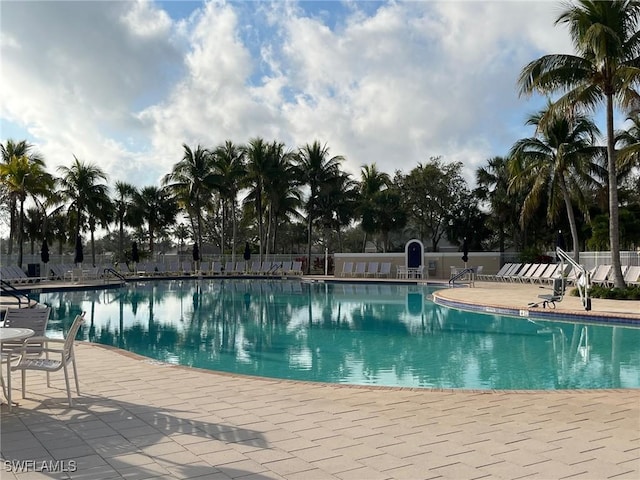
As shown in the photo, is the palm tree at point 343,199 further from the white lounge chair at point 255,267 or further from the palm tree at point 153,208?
the palm tree at point 153,208

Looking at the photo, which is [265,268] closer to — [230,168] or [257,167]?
[257,167]

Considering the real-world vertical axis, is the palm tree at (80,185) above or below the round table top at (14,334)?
above

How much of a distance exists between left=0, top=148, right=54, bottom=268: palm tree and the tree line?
47mm

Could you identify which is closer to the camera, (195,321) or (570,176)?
(195,321)

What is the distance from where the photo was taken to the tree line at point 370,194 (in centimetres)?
2256

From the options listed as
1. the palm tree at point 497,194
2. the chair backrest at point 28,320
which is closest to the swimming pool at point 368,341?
the chair backrest at point 28,320

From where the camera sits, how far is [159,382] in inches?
223

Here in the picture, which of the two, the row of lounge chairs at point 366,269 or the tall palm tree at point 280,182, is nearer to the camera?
the row of lounge chairs at point 366,269

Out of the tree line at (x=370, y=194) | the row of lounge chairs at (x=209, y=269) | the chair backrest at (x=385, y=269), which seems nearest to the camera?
the tree line at (x=370, y=194)

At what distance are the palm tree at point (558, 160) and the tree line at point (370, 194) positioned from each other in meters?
0.05

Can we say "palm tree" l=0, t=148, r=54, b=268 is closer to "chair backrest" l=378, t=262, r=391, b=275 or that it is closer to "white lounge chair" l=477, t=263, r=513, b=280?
"chair backrest" l=378, t=262, r=391, b=275

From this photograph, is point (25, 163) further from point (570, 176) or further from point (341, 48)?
point (570, 176)

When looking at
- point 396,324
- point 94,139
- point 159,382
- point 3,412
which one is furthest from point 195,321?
point 3,412

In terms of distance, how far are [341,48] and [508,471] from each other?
40.6 ft
